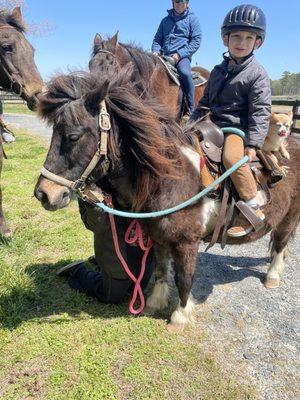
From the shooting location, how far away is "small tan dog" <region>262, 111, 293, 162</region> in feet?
9.28

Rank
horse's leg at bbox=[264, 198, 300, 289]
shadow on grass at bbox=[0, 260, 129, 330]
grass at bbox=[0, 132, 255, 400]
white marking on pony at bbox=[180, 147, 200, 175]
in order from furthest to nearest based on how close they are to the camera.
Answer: horse's leg at bbox=[264, 198, 300, 289] < shadow on grass at bbox=[0, 260, 129, 330] < white marking on pony at bbox=[180, 147, 200, 175] < grass at bbox=[0, 132, 255, 400]

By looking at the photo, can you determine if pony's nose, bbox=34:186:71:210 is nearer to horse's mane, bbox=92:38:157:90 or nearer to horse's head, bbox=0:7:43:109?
horse's head, bbox=0:7:43:109

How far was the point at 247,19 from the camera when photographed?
267 cm

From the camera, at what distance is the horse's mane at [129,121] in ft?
6.93

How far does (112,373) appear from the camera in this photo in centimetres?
245

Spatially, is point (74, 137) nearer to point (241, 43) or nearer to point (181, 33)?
point (241, 43)

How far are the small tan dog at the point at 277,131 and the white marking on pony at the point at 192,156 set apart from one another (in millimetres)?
721

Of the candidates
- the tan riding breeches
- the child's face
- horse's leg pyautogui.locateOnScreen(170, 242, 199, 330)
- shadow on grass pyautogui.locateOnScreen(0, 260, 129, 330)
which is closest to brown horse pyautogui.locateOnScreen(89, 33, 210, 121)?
the child's face

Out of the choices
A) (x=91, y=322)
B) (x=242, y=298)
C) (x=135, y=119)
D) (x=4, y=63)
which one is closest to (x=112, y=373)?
(x=91, y=322)

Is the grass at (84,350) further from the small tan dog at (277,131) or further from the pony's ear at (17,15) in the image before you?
the pony's ear at (17,15)

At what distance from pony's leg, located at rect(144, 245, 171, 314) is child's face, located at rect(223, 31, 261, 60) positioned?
182 cm

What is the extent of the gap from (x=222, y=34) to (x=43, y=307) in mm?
2904

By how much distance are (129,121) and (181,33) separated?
167 inches

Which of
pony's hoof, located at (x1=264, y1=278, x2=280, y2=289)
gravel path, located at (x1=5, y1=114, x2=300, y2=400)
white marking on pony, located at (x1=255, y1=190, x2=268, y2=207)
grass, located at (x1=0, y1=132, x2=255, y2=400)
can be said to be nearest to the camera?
grass, located at (x1=0, y1=132, x2=255, y2=400)
